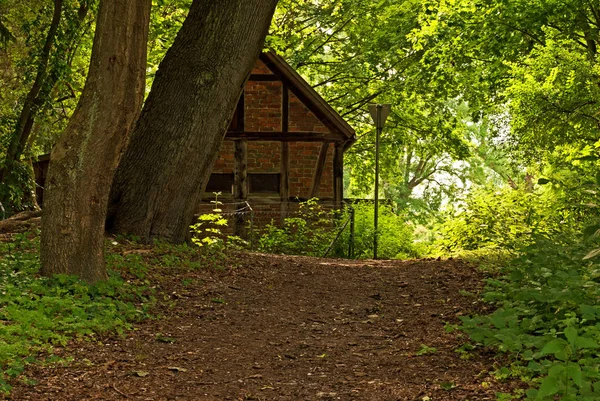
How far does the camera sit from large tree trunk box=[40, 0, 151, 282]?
7.62 meters

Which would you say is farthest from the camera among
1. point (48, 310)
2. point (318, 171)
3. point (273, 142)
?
point (318, 171)

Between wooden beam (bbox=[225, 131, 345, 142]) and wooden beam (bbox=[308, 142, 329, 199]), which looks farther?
wooden beam (bbox=[308, 142, 329, 199])

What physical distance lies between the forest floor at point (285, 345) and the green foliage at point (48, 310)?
16cm

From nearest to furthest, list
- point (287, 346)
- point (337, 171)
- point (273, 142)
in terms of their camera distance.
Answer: point (287, 346) → point (273, 142) → point (337, 171)

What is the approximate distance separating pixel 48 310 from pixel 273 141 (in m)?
14.5

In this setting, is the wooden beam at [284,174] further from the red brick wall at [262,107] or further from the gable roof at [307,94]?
the gable roof at [307,94]

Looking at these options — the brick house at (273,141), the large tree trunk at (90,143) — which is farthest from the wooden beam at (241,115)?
the large tree trunk at (90,143)

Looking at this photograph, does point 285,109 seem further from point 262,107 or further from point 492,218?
point 492,218

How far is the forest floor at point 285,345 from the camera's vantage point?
5.54 metres

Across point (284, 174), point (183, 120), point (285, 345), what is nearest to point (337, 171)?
point (284, 174)

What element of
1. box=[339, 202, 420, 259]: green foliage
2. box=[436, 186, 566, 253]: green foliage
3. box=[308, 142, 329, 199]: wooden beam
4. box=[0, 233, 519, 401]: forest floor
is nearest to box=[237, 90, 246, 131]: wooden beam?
box=[308, 142, 329, 199]: wooden beam

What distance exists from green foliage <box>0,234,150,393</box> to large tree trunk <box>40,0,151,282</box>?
0.96 ft

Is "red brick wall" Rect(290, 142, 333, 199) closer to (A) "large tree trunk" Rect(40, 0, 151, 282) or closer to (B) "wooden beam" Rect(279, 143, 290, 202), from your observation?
(B) "wooden beam" Rect(279, 143, 290, 202)

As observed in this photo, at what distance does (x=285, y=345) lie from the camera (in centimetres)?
713
